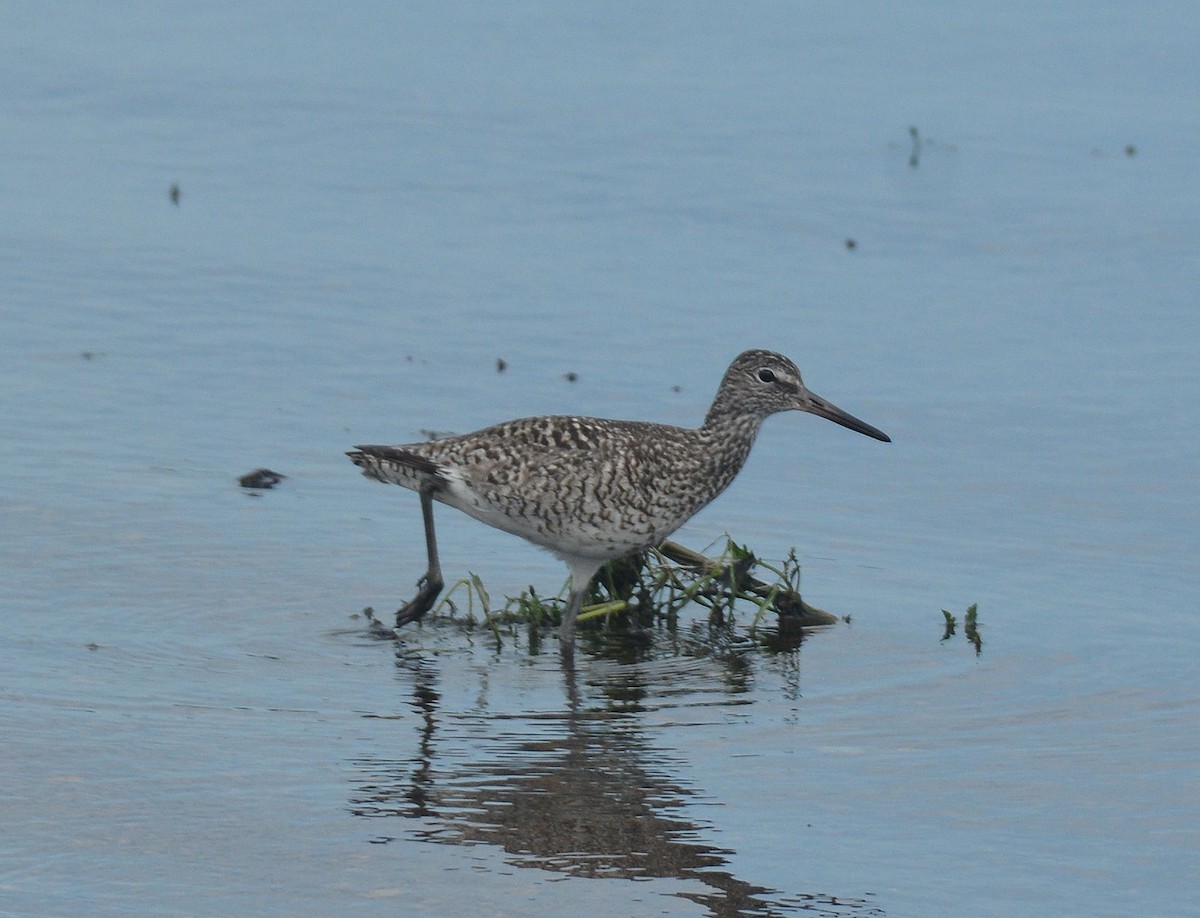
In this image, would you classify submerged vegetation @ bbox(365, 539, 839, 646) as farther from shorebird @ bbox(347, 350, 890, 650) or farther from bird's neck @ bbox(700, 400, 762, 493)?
bird's neck @ bbox(700, 400, 762, 493)

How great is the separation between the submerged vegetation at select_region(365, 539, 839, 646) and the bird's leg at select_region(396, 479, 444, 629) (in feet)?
0.35

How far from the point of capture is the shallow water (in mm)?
7922

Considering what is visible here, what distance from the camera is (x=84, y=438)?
1316 centimetres

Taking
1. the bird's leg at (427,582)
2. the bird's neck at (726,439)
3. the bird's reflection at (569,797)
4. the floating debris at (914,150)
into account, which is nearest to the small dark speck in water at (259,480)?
the bird's leg at (427,582)

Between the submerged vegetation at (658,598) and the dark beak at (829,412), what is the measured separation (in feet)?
2.48

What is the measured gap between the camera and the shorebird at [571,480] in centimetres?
1031

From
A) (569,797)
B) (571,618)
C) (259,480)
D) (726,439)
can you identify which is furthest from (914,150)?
(569,797)

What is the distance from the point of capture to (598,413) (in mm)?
13938

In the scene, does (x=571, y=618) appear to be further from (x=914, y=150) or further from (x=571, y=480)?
(x=914, y=150)

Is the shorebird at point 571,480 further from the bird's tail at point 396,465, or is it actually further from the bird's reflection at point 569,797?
the bird's reflection at point 569,797

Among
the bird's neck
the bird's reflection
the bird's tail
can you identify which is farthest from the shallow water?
the bird's neck

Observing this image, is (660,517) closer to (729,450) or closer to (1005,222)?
(729,450)

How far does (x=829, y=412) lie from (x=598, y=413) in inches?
117

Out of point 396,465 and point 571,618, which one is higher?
point 396,465
